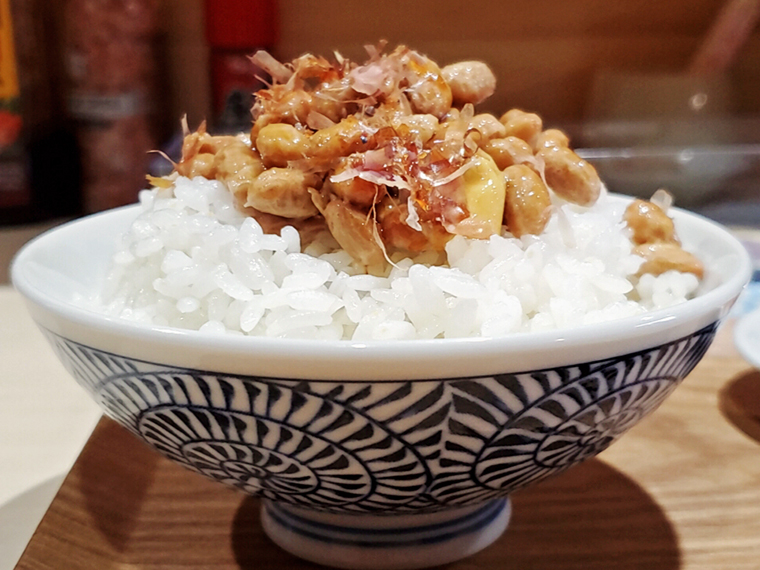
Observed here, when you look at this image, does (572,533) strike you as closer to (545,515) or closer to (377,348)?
(545,515)

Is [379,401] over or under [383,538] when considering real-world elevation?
over

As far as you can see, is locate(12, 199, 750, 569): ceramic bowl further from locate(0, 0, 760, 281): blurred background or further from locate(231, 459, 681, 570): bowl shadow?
locate(0, 0, 760, 281): blurred background

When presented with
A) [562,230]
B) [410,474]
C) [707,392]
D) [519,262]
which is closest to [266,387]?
[410,474]

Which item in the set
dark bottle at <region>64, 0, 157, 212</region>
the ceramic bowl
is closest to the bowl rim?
the ceramic bowl

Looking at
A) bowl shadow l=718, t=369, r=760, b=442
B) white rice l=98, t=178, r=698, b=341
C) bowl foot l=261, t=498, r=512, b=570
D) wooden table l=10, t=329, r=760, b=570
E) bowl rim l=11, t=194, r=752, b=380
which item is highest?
bowl rim l=11, t=194, r=752, b=380

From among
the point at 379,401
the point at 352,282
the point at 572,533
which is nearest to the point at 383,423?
the point at 379,401

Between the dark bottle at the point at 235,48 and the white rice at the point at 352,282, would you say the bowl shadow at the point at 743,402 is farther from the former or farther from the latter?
the dark bottle at the point at 235,48

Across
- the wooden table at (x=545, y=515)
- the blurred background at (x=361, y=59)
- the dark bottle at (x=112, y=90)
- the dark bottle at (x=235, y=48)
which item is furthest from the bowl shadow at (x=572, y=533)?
the dark bottle at (x=112, y=90)
